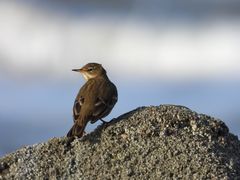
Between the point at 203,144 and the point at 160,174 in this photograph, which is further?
the point at 203,144

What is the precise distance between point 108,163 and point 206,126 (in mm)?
1078

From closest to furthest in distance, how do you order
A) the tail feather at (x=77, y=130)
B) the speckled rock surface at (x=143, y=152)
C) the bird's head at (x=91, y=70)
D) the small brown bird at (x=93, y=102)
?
the speckled rock surface at (x=143, y=152) → the tail feather at (x=77, y=130) → the small brown bird at (x=93, y=102) → the bird's head at (x=91, y=70)

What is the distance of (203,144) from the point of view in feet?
23.8

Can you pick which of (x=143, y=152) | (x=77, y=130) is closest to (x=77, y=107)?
(x=77, y=130)

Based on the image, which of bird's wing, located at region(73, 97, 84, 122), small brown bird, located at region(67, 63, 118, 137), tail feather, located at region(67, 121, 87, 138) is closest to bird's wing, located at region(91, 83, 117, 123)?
small brown bird, located at region(67, 63, 118, 137)

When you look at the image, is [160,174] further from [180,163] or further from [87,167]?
[87,167]

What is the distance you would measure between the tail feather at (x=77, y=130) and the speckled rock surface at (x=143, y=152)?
0.18 metres

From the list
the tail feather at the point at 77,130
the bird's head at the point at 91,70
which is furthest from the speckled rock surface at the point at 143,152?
the bird's head at the point at 91,70

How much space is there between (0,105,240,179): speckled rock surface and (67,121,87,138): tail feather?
0.18 meters

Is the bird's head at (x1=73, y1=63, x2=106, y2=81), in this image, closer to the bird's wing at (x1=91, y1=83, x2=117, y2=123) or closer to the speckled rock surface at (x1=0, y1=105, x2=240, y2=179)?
the bird's wing at (x1=91, y1=83, x2=117, y2=123)

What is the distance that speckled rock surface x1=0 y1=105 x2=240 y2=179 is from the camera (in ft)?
22.5

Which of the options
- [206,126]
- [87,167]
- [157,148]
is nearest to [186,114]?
[206,126]

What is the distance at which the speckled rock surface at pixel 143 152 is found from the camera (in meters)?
6.87

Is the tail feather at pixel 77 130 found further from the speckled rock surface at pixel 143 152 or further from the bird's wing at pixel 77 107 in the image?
the bird's wing at pixel 77 107
